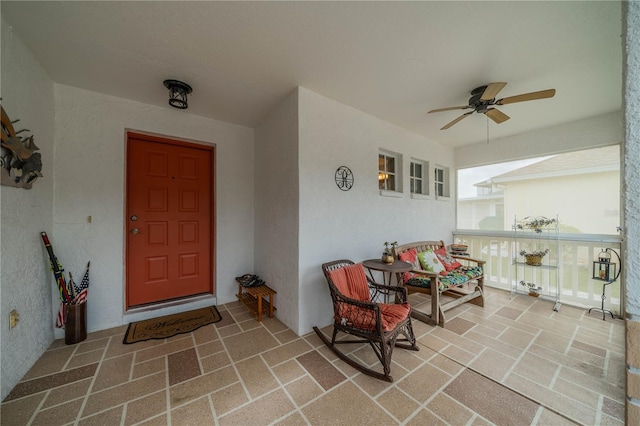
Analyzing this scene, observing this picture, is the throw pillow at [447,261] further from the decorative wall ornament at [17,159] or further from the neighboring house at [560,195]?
the decorative wall ornament at [17,159]

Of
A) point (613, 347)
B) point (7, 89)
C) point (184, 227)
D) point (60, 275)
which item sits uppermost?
point (7, 89)

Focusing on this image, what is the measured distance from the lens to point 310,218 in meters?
2.52

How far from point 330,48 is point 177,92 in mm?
1696

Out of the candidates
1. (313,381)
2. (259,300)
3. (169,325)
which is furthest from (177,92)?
(313,381)

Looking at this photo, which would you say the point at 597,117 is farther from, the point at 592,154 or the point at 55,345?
the point at 55,345

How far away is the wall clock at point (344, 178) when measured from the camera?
279 centimetres

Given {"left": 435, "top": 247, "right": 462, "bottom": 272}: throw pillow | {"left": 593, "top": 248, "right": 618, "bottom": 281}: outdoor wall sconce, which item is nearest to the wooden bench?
{"left": 435, "top": 247, "right": 462, "bottom": 272}: throw pillow

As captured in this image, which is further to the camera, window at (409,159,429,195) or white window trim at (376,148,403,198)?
window at (409,159,429,195)

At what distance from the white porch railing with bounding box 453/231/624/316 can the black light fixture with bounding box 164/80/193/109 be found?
16.8ft

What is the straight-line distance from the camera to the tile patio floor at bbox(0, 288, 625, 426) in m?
1.47

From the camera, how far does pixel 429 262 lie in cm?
312

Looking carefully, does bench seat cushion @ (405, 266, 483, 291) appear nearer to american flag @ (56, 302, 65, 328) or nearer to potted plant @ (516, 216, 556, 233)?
potted plant @ (516, 216, 556, 233)

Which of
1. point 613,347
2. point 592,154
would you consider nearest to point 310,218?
point 613,347

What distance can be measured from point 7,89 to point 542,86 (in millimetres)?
4803
